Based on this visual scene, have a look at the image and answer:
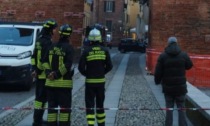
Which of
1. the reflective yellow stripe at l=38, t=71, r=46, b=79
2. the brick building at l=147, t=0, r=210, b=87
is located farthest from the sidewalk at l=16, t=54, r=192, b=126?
the brick building at l=147, t=0, r=210, b=87

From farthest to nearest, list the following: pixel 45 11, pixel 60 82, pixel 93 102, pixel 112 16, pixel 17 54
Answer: pixel 112 16, pixel 45 11, pixel 17 54, pixel 93 102, pixel 60 82

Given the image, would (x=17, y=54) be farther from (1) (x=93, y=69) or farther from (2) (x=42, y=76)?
(1) (x=93, y=69)

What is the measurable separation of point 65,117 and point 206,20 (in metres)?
18.8

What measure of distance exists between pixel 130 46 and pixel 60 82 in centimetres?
5482

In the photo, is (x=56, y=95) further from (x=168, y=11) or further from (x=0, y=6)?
(x=0, y=6)

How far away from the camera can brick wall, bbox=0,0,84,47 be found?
3269 centimetres

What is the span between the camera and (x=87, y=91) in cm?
940

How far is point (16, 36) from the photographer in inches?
720

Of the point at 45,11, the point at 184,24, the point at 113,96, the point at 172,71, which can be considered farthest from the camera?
the point at 45,11

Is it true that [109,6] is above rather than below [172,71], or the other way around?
above

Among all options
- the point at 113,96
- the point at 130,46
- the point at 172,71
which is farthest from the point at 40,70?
the point at 130,46

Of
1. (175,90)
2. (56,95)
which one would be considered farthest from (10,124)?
(175,90)

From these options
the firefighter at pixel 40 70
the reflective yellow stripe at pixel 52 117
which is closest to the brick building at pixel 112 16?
the firefighter at pixel 40 70

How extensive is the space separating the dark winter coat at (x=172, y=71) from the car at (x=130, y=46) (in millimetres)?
52682
